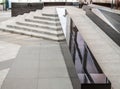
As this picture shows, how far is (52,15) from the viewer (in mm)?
9609

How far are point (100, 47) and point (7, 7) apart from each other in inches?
688

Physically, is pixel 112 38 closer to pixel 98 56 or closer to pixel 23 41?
pixel 98 56

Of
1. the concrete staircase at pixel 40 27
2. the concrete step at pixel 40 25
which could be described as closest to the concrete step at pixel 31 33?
the concrete staircase at pixel 40 27

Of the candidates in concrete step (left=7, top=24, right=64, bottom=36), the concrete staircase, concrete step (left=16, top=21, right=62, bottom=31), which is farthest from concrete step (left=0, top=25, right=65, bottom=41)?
concrete step (left=16, top=21, right=62, bottom=31)

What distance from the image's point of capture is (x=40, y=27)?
874 cm

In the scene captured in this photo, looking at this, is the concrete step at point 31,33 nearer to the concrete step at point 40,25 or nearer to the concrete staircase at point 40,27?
the concrete staircase at point 40,27

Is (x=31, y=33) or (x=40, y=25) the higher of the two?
(x=40, y=25)

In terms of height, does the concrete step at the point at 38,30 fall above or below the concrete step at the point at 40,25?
below

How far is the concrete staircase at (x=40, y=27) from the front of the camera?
7875mm

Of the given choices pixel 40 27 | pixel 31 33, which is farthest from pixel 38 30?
pixel 40 27

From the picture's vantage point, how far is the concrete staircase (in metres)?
7.88

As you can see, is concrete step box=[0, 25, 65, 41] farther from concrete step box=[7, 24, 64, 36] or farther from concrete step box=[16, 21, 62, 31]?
concrete step box=[16, 21, 62, 31]

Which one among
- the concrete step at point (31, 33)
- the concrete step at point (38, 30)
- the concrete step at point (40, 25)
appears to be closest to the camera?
the concrete step at point (31, 33)

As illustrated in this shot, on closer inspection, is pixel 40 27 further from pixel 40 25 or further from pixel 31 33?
pixel 31 33
